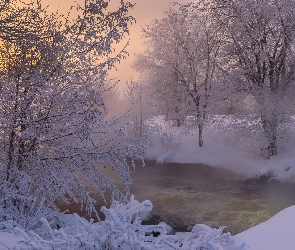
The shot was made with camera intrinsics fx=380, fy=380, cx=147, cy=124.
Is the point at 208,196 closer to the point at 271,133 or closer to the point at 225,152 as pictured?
the point at 271,133

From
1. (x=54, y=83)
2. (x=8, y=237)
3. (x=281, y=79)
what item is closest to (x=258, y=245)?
(x=8, y=237)

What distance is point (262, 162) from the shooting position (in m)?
20.7

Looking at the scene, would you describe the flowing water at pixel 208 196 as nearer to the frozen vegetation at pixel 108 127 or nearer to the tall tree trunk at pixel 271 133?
the frozen vegetation at pixel 108 127

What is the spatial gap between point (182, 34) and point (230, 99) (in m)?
7.08

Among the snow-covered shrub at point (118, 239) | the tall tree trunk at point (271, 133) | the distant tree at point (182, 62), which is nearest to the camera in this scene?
the snow-covered shrub at point (118, 239)

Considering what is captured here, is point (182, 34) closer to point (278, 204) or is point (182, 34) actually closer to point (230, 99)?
point (230, 99)

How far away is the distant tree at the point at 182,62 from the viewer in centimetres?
2539

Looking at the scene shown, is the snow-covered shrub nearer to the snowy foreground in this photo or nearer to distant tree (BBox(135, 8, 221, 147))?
the snowy foreground

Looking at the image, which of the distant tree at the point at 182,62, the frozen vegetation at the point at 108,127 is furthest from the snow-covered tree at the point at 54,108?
the distant tree at the point at 182,62

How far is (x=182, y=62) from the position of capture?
2914 centimetres

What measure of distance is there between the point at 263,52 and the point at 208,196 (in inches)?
358

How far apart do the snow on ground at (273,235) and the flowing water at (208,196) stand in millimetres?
6216

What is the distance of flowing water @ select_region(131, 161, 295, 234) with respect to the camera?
1286cm

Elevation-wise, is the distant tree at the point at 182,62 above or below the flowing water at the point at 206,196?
above
